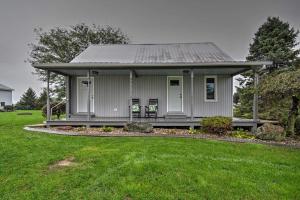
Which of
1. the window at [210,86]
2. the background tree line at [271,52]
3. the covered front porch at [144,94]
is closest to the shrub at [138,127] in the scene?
the covered front porch at [144,94]

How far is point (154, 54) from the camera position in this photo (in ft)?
36.4

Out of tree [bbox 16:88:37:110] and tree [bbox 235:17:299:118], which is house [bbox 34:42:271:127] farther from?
tree [bbox 16:88:37:110]

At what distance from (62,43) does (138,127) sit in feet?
56.8

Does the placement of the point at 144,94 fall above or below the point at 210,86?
below

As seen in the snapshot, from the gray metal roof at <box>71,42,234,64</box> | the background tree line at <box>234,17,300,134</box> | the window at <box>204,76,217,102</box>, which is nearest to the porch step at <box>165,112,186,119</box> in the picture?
the window at <box>204,76,217,102</box>

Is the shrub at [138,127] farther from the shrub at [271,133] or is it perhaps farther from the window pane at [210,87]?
the window pane at [210,87]

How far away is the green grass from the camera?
3.14 m

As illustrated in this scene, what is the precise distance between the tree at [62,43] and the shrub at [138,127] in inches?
621

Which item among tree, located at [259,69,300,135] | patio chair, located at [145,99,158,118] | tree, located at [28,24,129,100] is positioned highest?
tree, located at [28,24,129,100]

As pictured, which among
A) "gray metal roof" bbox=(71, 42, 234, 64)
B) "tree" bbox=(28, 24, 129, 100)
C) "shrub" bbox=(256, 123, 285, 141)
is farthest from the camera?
"tree" bbox=(28, 24, 129, 100)

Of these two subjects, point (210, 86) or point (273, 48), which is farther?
point (273, 48)

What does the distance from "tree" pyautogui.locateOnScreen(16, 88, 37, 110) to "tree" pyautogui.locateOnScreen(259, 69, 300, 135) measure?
30588 millimetres

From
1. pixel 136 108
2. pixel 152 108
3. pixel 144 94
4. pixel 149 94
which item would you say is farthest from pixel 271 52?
pixel 136 108

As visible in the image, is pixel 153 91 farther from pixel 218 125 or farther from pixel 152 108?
pixel 218 125
